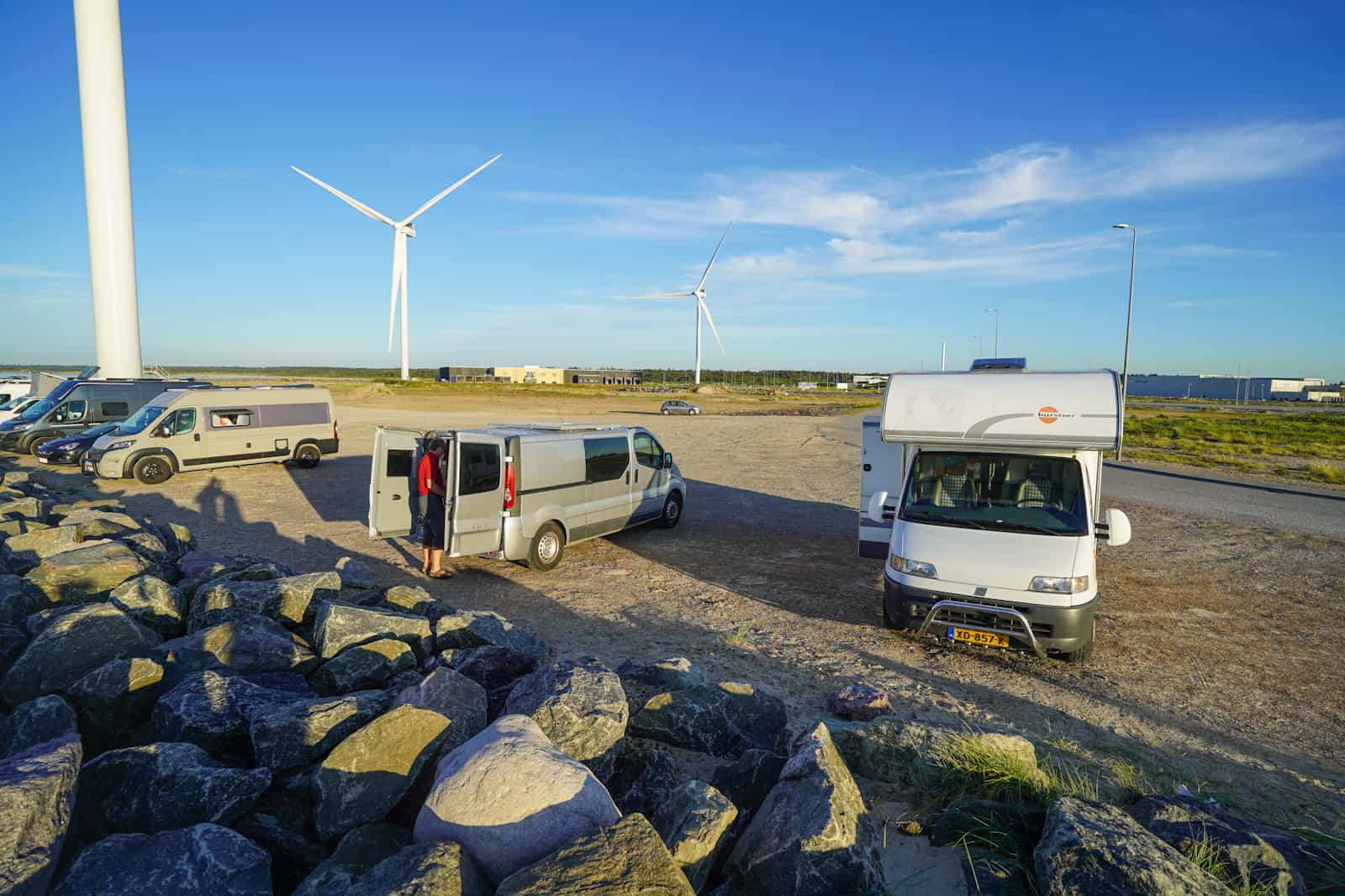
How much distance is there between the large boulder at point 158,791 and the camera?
150 inches

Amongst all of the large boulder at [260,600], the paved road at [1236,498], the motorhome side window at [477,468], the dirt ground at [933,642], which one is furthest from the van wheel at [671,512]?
the paved road at [1236,498]

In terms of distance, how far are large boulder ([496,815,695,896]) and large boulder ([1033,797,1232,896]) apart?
5.50 feet

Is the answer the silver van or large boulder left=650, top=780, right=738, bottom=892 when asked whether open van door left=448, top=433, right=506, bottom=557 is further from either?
large boulder left=650, top=780, right=738, bottom=892

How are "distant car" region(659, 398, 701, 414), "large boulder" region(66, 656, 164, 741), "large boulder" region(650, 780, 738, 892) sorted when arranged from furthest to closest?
"distant car" region(659, 398, 701, 414), "large boulder" region(66, 656, 164, 741), "large boulder" region(650, 780, 738, 892)

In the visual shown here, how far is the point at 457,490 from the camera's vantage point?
10.1m

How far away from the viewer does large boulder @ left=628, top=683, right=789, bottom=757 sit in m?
5.34

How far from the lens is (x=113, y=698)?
488 centimetres

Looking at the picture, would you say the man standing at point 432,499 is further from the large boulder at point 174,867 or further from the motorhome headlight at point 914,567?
the large boulder at point 174,867

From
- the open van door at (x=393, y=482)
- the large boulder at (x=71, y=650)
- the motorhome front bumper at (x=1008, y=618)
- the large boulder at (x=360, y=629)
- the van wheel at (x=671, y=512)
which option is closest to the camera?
the large boulder at (x=71, y=650)

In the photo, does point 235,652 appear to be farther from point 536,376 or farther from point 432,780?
point 536,376

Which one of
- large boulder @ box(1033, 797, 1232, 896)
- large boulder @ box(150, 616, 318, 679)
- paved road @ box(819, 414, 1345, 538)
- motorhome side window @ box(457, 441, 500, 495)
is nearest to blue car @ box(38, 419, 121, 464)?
motorhome side window @ box(457, 441, 500, 495)

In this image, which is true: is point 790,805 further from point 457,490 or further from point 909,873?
point 457,490

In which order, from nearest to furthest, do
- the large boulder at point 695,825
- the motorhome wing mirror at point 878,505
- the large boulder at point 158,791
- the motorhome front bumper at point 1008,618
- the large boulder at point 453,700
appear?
1. the large boulder at point 695,825
2. the large boulder at point 158,791
3. the large boulder at point 453,700
4. the motorhome front bumper at point 1008,618
5. the motorhome wing mirror at point 878,505

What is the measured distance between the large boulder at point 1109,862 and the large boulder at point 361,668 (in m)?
4.60
